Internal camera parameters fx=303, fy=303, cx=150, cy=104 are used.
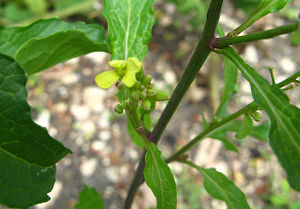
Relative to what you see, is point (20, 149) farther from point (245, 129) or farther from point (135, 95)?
point (245, 129)

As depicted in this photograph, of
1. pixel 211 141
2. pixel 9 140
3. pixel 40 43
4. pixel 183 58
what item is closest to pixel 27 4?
pixel 183 58

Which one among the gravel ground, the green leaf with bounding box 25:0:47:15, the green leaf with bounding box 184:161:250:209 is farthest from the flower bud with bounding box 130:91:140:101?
the green leaf with bounding box 25:0:47:15

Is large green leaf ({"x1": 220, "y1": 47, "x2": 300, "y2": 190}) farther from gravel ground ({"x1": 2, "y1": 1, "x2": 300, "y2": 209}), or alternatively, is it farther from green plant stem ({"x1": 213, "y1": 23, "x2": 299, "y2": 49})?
gravel ground ({"x1": 2, "y1": 1, "x2": 300, "y2": 209})

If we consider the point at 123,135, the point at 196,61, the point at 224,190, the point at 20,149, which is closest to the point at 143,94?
the point at 196,61

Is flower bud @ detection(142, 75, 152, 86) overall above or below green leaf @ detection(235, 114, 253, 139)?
above

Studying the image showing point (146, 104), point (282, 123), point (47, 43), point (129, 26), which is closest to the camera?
point (282, 123)

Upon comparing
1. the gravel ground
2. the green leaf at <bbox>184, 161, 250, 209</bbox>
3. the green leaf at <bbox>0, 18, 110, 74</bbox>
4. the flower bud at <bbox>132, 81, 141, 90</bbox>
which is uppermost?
the gravel ground
